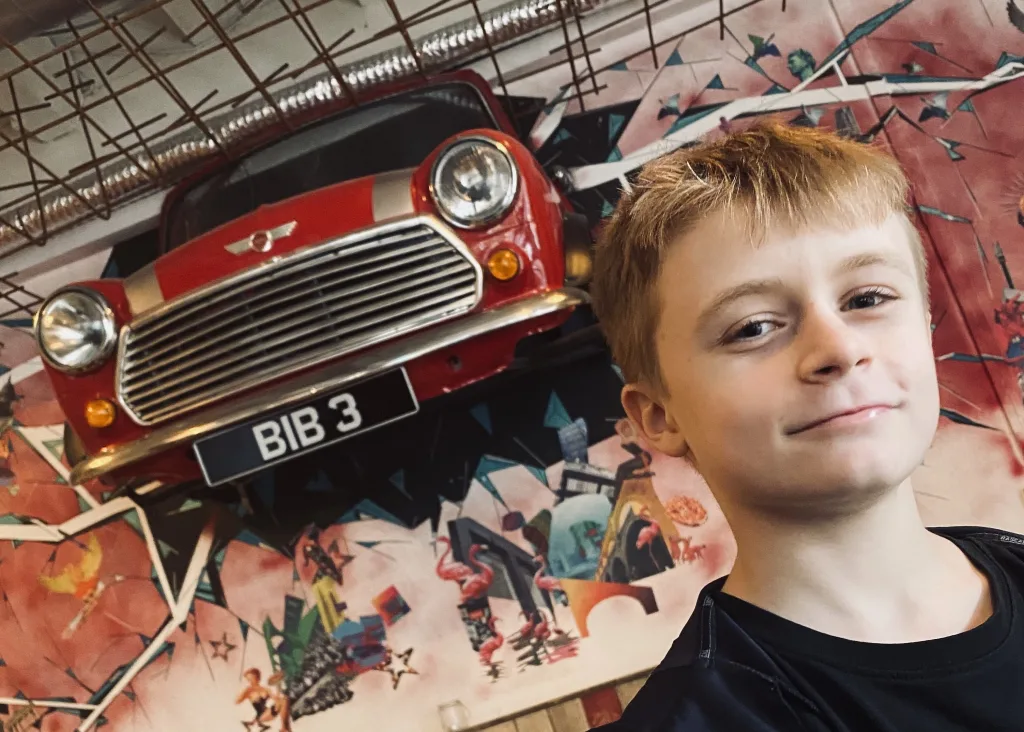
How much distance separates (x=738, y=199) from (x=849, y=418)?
0.23m

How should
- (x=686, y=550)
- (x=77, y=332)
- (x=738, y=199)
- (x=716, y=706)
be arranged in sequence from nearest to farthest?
(x=716, y=706), (x=738, y=199), (x=77, y=332), (x=686, y=550)

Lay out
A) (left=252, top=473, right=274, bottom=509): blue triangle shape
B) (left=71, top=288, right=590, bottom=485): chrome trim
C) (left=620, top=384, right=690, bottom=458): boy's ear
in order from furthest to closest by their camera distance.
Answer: (left=252, top=473, right=274, bottom=509): blue triangle shape
(left=71, top=288, right=590, bottom=485): chrome trim
(left=620, top=384, right=690, bottom=458): boy's ear

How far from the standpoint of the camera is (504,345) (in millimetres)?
1094

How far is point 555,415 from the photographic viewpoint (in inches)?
54.8

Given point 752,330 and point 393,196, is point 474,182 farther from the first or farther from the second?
point 752,330

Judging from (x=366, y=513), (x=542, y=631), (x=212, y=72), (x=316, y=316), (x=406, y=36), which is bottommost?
(x=542, y=631)

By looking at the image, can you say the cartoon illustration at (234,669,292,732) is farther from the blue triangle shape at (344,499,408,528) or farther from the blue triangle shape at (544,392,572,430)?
the blue triangle shape at (544,392,572,430)

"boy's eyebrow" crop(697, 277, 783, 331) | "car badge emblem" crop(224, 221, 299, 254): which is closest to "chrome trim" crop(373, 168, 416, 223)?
"car badge emblem" crop(224, 221, 299, 254)

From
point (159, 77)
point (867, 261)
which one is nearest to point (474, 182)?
point (867, 261)

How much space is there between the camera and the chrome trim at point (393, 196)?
1.09m

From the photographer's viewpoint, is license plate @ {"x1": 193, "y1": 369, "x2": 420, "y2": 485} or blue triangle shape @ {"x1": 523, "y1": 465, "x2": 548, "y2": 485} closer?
license plate @ {"x1": 193, "y1": 369, "x2": 420, "y2": 485}

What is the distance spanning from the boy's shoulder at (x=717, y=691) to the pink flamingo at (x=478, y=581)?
2.39ft

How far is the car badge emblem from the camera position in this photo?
1.10 meters

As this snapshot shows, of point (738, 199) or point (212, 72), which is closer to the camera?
point (738, 199)
